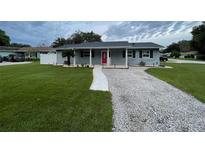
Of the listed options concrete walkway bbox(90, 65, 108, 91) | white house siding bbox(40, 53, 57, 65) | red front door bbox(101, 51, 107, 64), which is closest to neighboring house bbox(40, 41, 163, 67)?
red front door bbox(101, 51, 107, 64)

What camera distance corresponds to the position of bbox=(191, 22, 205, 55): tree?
45.4 meters

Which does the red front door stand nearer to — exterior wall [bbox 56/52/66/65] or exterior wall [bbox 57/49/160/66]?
exterior wall [bbox 57/49/160/66]

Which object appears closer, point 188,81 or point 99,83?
point 99,83

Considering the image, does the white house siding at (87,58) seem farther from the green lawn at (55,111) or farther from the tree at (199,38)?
the tree at (199,38)

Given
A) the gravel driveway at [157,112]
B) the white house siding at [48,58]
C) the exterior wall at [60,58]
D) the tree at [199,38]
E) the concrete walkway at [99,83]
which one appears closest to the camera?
the gravel driveway at [157,112]

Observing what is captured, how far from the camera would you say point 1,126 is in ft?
13.5

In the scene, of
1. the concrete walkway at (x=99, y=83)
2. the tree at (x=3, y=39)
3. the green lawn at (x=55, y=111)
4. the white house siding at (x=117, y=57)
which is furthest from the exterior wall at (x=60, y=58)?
the tree at (x=3, y=39)

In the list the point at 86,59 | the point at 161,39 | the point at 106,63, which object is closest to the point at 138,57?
the point at 106,63

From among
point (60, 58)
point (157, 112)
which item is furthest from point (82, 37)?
point (157, 112)

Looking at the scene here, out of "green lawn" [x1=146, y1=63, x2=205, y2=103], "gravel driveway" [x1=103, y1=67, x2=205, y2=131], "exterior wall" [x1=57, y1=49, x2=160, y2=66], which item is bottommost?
"gravel driveway" [x1=103, y1=67, x2=205, y2=131]

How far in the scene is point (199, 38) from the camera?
4566cm

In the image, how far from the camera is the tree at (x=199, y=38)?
4541 cm

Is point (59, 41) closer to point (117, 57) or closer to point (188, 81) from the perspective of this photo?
point (117, 57)

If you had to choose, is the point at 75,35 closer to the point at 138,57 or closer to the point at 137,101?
the point at 138,57
